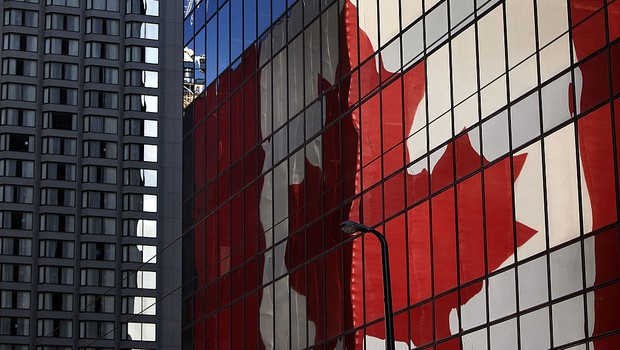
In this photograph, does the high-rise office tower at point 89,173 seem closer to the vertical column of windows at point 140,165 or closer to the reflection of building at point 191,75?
the vertical column of windows at point 140,165

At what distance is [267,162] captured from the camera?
50.1 m

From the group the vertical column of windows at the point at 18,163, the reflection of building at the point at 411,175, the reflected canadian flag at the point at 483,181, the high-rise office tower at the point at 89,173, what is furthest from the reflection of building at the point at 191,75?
the vertical column of windows at the point at 18,163

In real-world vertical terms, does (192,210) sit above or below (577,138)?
above

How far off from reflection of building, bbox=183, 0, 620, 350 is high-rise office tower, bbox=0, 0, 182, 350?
67.2m

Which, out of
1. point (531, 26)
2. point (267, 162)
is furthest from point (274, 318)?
point (531, 26)

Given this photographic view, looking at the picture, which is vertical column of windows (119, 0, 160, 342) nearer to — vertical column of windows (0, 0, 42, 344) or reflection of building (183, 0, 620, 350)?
vertical column of windows (0, 0, 42, 344)

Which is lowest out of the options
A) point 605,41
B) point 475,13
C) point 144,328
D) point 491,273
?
point 491,273

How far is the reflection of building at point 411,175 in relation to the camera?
29.7 metres

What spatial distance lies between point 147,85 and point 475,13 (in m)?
98.1

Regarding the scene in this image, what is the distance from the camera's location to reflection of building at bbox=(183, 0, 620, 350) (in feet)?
97.6

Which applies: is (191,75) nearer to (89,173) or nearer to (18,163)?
(89,173)

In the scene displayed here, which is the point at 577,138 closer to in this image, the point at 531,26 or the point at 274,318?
the point at 531,26

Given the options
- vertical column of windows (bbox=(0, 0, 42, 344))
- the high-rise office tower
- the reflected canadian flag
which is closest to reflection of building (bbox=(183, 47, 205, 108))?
the reflected canadian flag

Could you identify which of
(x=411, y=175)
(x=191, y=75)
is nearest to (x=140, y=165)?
(x=191, y=75)
